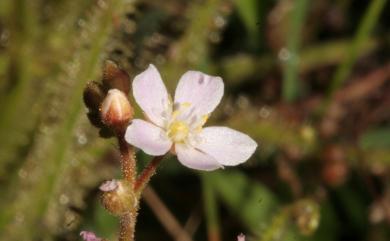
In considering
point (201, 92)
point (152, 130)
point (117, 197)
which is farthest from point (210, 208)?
point (117, 197)

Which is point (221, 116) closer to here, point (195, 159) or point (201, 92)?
point (201, 92)

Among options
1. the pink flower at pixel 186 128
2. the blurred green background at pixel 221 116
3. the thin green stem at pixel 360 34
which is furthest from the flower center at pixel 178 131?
the thin green stem at pixel 360 34

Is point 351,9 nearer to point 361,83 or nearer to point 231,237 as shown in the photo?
point 361,83

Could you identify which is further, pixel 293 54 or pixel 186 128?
pixel 293 54

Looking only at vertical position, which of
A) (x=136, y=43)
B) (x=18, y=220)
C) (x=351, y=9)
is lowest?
(x=18, y=220)

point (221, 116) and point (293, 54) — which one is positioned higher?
point (293, 54)

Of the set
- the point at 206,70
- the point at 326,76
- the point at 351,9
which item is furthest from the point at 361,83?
the point at 206,70
